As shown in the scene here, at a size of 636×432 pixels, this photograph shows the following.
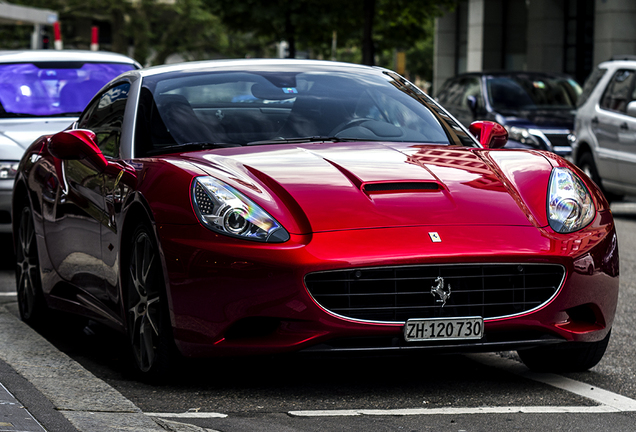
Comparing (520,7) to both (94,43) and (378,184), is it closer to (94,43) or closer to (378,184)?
(94,43)

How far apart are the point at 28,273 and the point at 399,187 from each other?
2.85m

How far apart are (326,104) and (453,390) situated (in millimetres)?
1640

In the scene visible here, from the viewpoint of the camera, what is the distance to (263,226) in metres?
4.76

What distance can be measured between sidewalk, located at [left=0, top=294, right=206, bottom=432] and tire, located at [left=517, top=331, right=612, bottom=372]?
182 centimetres

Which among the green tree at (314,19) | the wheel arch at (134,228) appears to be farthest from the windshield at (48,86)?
the green tree at (314,19)

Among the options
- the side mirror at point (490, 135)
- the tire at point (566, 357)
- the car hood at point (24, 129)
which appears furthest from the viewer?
the car hood at point (24, 129)

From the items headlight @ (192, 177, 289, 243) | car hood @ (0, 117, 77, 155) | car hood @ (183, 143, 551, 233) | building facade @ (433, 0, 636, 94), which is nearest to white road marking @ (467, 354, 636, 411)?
car hood @ (183, 143, 551, 233)

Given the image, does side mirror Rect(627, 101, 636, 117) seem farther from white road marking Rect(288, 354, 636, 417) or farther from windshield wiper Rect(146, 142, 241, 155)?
windshield wiper Rect(146, 142, 241, 155)

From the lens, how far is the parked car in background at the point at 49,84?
405 inches

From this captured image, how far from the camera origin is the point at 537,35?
111 feet

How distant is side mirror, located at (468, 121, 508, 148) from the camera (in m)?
6.23

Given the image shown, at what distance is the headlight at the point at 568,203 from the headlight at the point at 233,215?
1149 millimetres

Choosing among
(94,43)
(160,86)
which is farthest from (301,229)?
(94,43)

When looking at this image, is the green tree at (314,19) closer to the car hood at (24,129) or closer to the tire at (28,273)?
the car hood at (24,129)
